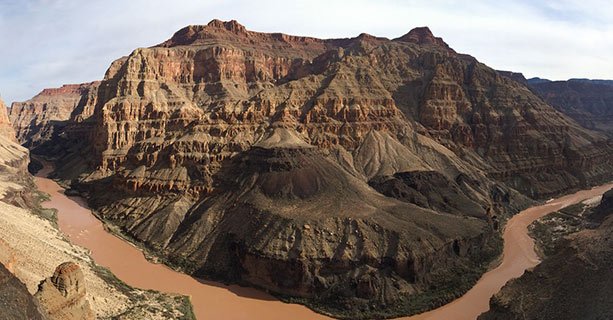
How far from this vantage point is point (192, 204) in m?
70.0

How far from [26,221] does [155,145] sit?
106ft

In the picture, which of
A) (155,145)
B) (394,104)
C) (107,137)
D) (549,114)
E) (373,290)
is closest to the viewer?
(373,290)

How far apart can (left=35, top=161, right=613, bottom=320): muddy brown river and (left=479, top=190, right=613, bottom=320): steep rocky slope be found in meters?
10.2

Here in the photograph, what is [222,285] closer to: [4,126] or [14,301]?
[14,301]

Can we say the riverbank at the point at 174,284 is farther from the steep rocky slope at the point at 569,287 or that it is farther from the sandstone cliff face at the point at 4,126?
the sandstone cliff face at the point at 4,126

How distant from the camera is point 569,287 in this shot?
3288 cm

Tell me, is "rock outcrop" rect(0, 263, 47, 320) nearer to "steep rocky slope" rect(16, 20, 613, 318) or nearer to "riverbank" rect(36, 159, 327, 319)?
"riverbank" rect(36, 159, 327, 319)

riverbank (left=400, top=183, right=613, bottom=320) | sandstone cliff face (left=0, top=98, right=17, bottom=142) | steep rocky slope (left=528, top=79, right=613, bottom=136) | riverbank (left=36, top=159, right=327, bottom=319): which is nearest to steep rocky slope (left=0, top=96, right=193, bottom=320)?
riverbank (left=36, top=159, right=327, bottom=319)

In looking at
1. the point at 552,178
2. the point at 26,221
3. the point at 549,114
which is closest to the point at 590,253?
the point at 26,221

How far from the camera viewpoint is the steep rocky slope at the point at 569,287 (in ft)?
100

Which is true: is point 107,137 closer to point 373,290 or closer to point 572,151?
point 373,290

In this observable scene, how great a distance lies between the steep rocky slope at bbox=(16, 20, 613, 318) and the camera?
49.8m

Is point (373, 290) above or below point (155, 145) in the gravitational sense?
below

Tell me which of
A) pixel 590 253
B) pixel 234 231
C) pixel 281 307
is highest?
pixel 590 253
